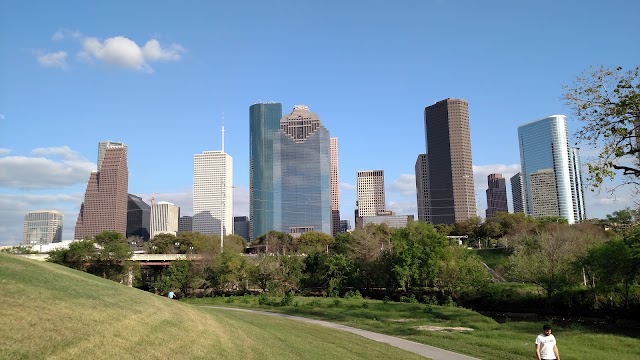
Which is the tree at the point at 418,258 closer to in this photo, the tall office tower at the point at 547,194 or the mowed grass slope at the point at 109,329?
the mowed grass slope at the point at 109,329

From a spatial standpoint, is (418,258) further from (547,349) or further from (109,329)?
(109,329)

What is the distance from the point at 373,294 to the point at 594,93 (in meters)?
45.6

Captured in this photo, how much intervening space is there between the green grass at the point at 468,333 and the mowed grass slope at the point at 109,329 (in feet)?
16.4

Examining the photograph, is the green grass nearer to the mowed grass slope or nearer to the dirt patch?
the dirt patch

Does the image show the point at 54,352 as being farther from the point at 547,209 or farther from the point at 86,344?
the point at 547,209

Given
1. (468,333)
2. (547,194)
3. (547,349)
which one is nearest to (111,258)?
(468,333)

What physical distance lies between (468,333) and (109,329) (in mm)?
21201

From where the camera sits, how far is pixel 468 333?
90.8 ft

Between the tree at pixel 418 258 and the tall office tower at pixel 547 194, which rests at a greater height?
the tall office tower at pixel 547 194

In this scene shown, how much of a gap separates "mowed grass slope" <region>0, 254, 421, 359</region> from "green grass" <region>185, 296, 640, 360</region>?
5.00 m

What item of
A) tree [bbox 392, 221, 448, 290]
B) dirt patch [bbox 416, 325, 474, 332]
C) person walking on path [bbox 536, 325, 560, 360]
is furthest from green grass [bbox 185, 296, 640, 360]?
tree [bbox 392, 221, 448, 290]

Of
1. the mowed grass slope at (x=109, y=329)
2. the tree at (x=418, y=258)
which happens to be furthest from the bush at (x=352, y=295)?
the mowed grass slope at (x=109, y=329)

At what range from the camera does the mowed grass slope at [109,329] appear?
10883mm

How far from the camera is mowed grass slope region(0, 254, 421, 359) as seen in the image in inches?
428
